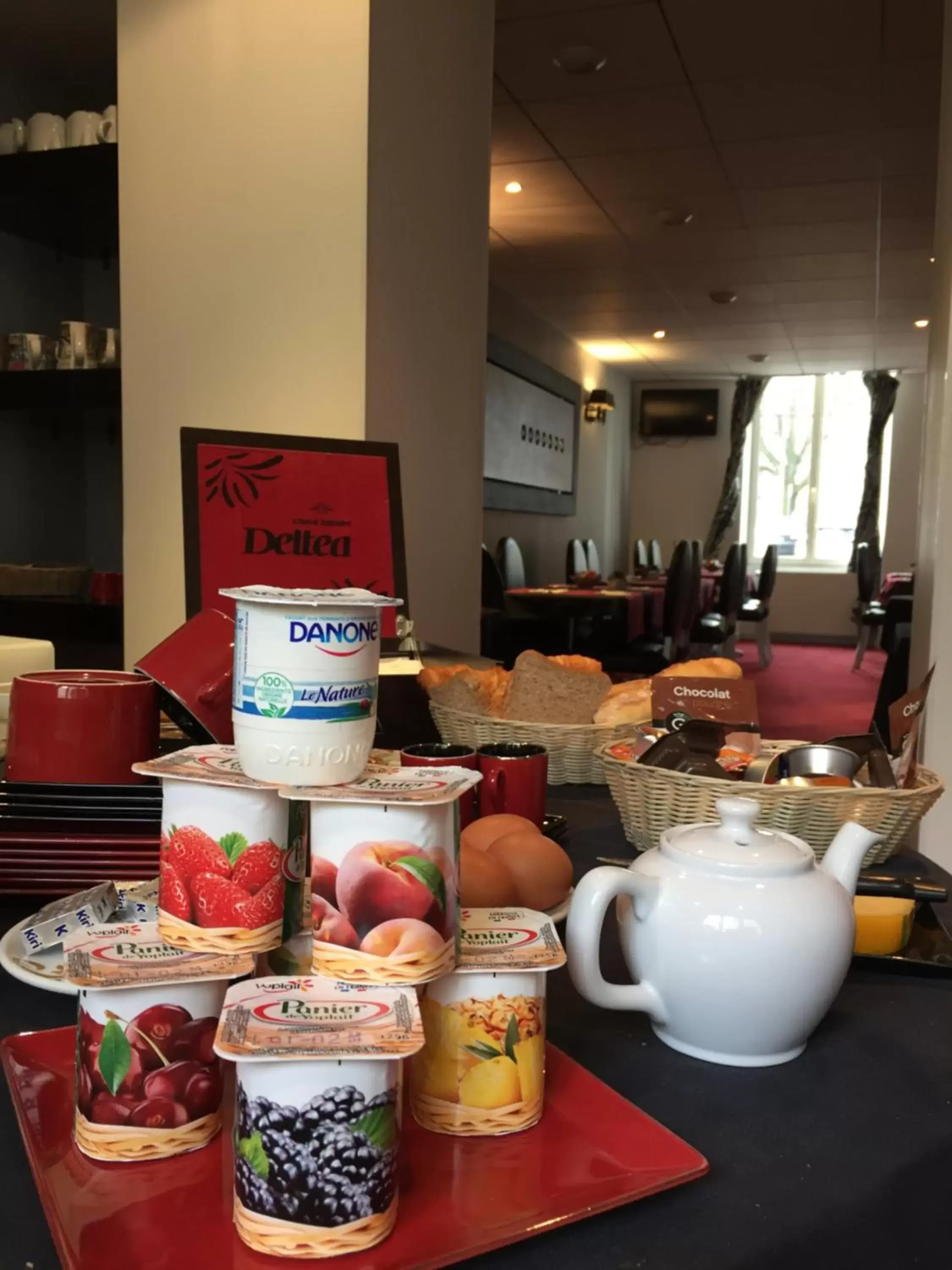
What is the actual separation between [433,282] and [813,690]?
5658mm

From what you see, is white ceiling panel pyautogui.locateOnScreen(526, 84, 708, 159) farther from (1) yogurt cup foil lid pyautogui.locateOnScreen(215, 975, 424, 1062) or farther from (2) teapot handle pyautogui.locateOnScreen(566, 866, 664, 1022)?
(1) yogurt cup foil lid pyautogui.locateOnScreen(215, 975, 424, 1062)

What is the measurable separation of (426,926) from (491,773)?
480 millimetres

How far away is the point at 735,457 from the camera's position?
10.7 metres

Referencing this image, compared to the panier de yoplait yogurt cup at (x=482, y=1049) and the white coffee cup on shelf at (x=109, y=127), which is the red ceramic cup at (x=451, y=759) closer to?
the panier de yoplait yogurt cup at (x=482, y=1049)

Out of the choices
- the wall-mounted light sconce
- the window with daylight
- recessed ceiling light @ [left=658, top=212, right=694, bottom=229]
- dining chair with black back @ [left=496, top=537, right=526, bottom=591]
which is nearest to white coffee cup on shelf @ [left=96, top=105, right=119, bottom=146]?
recessed ceiling light @ [left=658, top=212, right=694, bottom=229]

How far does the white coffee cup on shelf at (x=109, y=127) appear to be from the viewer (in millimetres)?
2637

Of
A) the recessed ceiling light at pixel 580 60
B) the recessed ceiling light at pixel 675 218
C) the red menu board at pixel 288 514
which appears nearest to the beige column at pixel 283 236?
the red menu board at pixel 288 514

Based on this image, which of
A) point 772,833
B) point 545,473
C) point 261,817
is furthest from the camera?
point 545,473

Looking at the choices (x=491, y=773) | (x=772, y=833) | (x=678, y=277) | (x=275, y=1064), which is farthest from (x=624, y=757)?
(x=678, y=277)

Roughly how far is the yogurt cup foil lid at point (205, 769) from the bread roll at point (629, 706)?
78 cm

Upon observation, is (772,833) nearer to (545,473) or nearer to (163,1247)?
(163,1247)

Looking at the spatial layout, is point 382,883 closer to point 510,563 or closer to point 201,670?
point 201,670

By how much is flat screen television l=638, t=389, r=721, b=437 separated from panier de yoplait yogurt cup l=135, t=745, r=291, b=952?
10.7 metres

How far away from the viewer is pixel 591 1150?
57 cm
